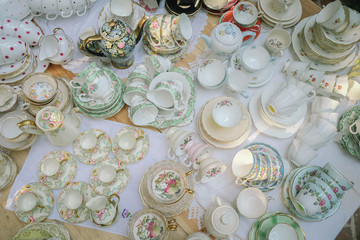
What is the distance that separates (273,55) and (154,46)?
2.00 ft

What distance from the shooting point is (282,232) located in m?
1.16

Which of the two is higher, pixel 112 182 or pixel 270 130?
pixel 270 130

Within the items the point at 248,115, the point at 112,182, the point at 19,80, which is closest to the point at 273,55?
the point at 248,115

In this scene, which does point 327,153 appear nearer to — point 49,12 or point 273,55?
point 273,55

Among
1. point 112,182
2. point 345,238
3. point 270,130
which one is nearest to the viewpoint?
point 112,182

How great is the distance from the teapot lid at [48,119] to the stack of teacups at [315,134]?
3.31ft

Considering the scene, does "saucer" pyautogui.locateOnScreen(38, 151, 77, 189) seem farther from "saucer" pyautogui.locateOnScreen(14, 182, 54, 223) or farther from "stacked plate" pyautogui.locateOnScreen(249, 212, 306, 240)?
"stacked plate" pyautogui.locateOnScreen(249, 212, 306, 240)

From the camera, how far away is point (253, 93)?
4.53 feet

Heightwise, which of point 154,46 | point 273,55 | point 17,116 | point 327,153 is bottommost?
point 17,116

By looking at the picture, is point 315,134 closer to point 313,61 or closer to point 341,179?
point 341,179

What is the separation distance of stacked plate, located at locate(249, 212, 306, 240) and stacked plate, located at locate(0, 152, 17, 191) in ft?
3.42

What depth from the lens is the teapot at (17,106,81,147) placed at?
3.52 ft

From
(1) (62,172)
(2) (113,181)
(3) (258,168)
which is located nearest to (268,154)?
(3) (258,168)

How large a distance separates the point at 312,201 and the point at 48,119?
1.09m
